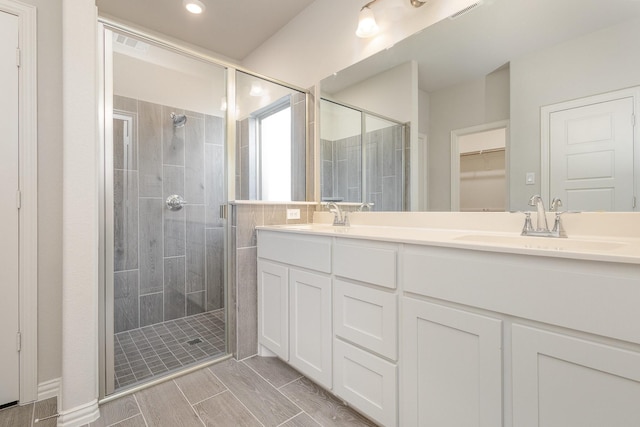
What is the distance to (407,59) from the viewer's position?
1.75m

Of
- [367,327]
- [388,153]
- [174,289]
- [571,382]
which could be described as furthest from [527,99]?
[174,289]

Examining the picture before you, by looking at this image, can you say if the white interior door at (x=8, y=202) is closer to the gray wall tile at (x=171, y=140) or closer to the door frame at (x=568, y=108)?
the gray wall tile at (x=171, y=140)

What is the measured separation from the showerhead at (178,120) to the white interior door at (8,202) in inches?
37.6

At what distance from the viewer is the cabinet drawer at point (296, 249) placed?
148 cm

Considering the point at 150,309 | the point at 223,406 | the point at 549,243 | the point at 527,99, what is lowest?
the point at 223,406

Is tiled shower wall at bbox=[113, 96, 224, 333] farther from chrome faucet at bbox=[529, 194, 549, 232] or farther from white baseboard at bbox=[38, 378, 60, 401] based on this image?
chrome faucet at bbox=[529, 194, 549, 232]

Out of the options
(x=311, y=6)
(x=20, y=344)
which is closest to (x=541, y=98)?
(x=311, y=6)

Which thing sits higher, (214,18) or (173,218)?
(214,18)

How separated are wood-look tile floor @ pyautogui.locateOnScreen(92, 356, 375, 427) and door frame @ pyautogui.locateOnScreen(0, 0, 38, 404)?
473 mm

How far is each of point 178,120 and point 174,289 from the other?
53.2 inches

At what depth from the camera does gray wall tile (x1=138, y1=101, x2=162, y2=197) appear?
2064 millimetres

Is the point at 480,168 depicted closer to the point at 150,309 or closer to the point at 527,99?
the point at 527,99

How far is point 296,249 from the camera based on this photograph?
5.37 ft

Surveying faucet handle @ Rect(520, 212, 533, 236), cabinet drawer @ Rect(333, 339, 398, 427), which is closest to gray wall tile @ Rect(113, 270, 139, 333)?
cabinet drawer @ Rect(333, 339, 398, 427)
